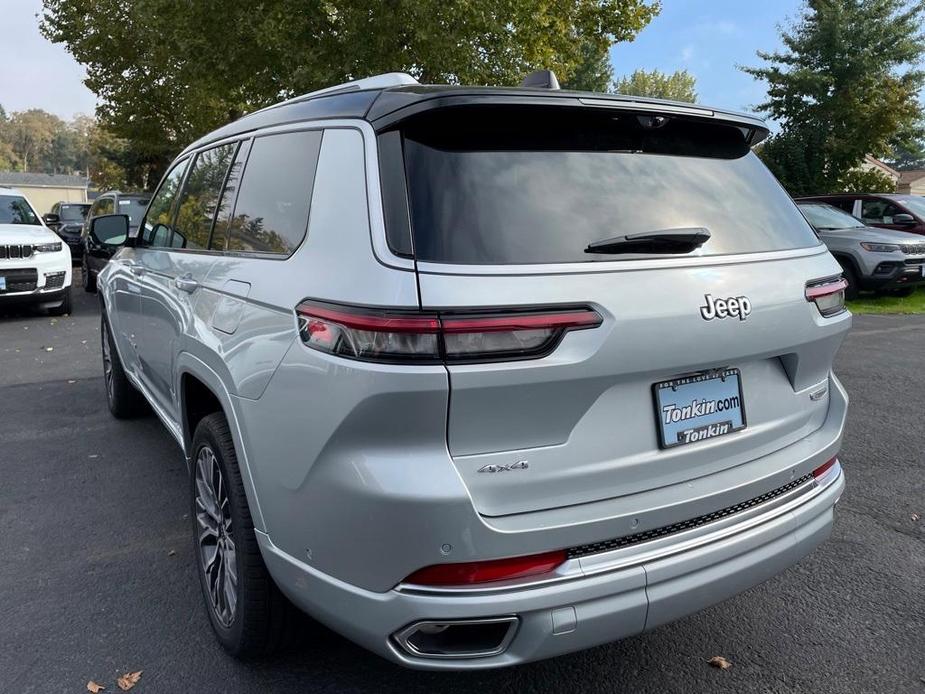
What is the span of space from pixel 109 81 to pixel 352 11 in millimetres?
13021

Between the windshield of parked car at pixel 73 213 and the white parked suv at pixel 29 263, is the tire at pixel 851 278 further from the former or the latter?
the windshield of parked car at pixel 73 213

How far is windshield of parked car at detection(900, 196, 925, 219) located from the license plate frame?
13.2m

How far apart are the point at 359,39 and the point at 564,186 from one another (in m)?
12.5

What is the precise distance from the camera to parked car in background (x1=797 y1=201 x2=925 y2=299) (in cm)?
1187

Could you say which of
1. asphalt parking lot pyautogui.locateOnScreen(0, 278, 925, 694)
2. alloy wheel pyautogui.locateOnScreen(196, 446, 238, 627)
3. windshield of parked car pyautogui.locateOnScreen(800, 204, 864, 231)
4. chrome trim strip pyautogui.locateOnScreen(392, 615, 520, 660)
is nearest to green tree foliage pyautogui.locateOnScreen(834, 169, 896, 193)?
windshield of parked car pyautogui.locateOnScreen(800, 204, 864, 231)

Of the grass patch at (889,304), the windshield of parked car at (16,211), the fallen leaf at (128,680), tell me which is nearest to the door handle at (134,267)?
the fallen leaf at (128,680)

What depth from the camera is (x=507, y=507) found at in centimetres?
189

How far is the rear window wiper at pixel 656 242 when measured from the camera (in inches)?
82.4

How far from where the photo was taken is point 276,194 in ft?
8.43

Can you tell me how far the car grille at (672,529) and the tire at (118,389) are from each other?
14.5ft

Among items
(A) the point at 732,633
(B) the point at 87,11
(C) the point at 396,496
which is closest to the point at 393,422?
(C) the point at 396,496

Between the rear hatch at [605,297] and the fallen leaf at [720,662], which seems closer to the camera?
the rear hatch at [605,297]

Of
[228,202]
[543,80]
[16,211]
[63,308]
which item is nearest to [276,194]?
[228,202]

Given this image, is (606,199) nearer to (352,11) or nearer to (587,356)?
(587,356)
